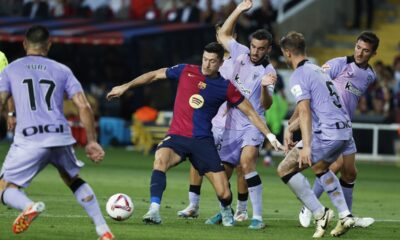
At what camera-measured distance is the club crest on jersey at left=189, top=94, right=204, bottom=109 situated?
14.6 m

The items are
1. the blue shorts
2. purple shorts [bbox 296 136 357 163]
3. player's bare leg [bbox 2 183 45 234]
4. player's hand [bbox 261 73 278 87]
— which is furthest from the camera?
the blue shorts

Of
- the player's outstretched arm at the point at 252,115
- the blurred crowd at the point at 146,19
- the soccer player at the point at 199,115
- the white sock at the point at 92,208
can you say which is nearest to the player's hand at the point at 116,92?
the soccer player at the point at 199,115

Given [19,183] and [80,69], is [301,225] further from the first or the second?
[80,69]

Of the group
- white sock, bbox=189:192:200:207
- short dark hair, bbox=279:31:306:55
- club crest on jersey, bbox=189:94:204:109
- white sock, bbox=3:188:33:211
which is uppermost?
short dark hair, bbox=279:31:306:55

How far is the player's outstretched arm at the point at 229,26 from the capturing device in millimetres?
15258

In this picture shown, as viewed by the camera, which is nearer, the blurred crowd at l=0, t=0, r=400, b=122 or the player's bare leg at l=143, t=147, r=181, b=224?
the player's bare leg at l=143, t=147, r=181, b=224

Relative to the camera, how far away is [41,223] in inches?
557

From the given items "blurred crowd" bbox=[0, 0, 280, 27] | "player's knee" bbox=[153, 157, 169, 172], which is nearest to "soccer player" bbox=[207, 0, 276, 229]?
"player's knee" bbox=[153, 157, 169, 172]

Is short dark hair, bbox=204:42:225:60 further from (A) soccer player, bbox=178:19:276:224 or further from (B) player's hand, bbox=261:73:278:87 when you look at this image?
(A) soccer player, bbox=178:19:276:224

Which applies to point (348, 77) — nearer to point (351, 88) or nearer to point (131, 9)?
point (351, 88)

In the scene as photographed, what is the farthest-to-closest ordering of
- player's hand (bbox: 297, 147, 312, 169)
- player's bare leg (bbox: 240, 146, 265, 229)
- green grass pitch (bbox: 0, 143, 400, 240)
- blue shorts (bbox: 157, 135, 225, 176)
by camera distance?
player's bare leg (bbox: 240, 146, 265, 229) < blue shorts (bbox: 157, 135, 225, 176) < green grass pitch (bbox: 0, 143, 400, 240) < player's hand (bbox: 297, 147, 312, 169)

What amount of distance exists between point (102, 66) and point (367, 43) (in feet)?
69.5

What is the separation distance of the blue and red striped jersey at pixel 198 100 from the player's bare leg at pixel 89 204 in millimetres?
2683

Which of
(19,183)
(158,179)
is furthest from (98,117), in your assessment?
(19,183)
